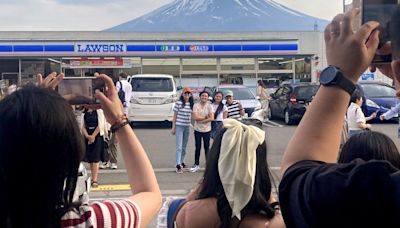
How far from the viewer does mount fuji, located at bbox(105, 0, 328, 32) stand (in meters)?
88.6

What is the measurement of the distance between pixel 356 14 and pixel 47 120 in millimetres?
954

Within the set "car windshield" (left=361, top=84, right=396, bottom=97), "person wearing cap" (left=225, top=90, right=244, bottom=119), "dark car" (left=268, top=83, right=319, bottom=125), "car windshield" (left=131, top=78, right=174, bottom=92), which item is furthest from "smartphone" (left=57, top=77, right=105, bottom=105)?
"car windshield" (left=361, top=84, right=396, bottom=97)

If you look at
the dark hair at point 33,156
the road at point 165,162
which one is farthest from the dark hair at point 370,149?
the dark hair at point 33,156

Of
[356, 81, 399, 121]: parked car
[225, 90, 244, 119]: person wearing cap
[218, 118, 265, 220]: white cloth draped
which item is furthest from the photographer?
[356, 81, 399, 121]: parked car

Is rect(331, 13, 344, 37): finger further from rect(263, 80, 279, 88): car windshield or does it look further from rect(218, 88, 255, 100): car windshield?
rect(263, 80, 279, 88): car windshield

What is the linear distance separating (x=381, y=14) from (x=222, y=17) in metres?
90.9

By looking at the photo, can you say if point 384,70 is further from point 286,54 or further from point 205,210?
point 286,54

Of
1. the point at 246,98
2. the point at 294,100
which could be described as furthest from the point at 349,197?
the point at 294,100

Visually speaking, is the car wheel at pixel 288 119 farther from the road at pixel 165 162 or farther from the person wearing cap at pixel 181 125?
the person wearing cap at pixel 181 125

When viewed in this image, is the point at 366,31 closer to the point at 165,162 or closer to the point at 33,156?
the point at 33,156

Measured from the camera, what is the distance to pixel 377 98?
19.2 meters

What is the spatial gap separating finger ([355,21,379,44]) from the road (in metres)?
3.59

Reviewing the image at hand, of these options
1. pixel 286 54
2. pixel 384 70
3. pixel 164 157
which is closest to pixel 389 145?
pixel 384 70

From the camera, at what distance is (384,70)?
5.02ft
